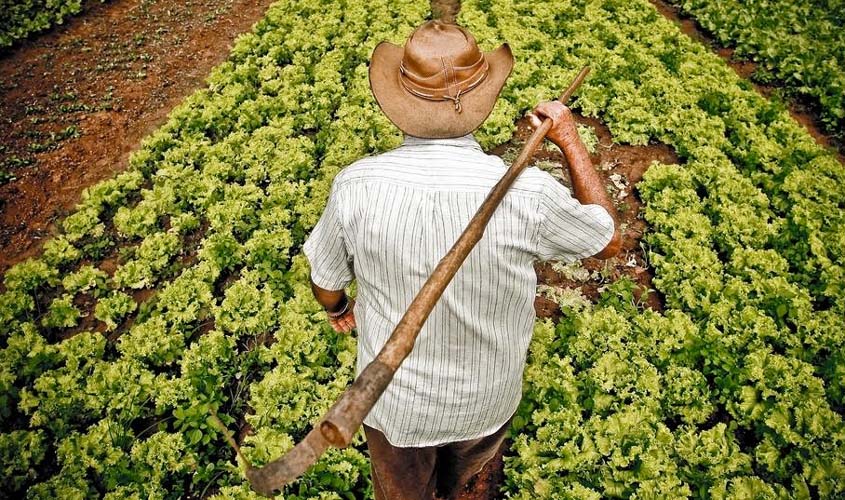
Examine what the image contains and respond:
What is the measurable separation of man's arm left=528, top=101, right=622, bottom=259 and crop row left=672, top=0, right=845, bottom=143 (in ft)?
21.8

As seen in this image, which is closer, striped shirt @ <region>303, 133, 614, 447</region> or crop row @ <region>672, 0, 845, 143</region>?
striped shirt @ <region>303, 133, 614, 447</region>

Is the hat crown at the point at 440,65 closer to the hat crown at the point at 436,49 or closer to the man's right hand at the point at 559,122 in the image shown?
the hat crown at the point at 436,49

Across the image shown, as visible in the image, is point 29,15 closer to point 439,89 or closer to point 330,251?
point 330,251

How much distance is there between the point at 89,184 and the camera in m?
6.64

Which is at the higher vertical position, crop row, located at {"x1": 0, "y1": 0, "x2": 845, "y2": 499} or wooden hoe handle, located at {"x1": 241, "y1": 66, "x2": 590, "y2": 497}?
wooden hoe handle, located at {"x1": 241, "y1": 66, "x2": 590, "y2": 497}

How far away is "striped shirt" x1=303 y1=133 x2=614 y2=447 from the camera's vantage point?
2100 mm

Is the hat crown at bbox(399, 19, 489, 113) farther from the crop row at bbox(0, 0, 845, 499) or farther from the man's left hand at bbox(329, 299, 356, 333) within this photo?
the crop row at bbox(0, 0, 845, 499)

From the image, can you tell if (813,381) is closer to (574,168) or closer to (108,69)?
(574,168)

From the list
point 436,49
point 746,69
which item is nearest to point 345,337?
point 436,49

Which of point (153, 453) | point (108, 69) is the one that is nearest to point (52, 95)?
point (108, 69)

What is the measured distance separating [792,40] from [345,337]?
28.8ft

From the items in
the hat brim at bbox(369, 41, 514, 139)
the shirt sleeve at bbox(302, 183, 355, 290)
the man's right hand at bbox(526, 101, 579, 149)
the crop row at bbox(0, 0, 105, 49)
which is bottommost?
the crop row at bbox(0, 0, 105, 49)

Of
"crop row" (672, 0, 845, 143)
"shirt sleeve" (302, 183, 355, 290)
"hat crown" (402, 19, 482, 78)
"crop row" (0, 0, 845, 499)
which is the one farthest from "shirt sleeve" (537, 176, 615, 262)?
"crop row" (672, 0, 845, 143)

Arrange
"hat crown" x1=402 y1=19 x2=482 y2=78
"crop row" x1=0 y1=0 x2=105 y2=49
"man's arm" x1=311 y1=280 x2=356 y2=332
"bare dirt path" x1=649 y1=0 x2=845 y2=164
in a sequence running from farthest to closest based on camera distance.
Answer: "crop row" x1=0 y1=0 x2=105 y2=49, "bare dirt path" x1=649 y1=0 x2=845 y2=164, "man's arm" x1=311 y1=280 x2=356 y2=332, "hat crown" x1=402 y1=19 x2=482 y2=78
